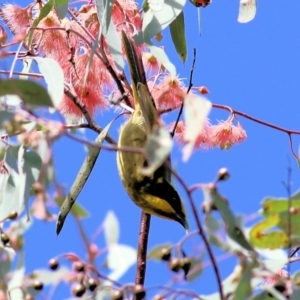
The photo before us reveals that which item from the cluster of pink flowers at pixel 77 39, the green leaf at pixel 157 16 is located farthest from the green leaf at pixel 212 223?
the cluster of pink flowers at pixel 77 39

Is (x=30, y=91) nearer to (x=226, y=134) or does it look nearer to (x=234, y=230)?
(x=234, y=230)

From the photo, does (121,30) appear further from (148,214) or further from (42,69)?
(148,214)

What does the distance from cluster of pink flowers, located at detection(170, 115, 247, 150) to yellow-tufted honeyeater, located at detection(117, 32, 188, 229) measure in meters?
0.09

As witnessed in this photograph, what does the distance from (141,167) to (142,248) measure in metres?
0.40

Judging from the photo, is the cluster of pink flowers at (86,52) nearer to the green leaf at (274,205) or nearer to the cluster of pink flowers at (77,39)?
the cluster of pink flowers at (77,39)

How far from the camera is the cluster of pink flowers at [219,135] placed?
191 centimetres

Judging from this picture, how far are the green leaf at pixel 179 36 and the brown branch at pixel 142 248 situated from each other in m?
0.41

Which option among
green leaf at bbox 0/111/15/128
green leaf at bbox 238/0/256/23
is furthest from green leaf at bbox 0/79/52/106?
green leaf at bbox 238/0/256/23

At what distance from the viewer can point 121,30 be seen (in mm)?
1867

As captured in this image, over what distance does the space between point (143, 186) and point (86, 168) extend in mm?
239

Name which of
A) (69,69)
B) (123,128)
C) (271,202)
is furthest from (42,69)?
(271,202)

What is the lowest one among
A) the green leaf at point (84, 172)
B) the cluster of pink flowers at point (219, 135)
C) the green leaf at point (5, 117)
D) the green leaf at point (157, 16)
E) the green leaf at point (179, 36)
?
the green leaf at point (84, 172)

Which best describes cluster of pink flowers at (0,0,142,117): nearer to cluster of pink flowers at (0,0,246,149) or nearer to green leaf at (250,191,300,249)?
cluster of pink flowers at (0,0,246,149)

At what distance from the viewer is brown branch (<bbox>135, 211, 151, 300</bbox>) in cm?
147
